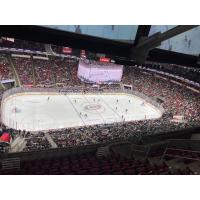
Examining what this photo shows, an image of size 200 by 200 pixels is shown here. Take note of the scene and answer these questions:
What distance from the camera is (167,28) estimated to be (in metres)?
3.73

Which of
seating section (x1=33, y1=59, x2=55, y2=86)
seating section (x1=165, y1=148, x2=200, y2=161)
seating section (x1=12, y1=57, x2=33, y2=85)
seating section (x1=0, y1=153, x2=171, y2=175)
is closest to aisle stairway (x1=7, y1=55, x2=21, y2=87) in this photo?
seating section (x1=12, y1=57, x2=33, y2=85)

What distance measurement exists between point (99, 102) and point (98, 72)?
5.48 meters

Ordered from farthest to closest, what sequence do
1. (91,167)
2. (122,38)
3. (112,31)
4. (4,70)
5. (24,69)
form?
(24,69)
(4,70)
(91,167)
(122,38)
(112,31)

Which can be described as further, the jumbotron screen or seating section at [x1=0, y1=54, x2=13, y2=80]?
the jumbotron screen

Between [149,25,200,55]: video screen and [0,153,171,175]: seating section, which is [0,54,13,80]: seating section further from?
[149,25,200,55]: video screen

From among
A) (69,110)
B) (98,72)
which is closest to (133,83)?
(98,72)

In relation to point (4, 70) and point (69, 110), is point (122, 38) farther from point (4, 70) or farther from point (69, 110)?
point (4, 70)

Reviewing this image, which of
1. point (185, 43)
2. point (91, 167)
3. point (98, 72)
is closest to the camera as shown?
point (185, 43)

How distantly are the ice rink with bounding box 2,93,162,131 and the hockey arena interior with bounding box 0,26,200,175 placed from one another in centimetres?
8

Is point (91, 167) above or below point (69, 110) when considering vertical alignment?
above

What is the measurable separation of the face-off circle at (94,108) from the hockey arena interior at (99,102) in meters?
0.09

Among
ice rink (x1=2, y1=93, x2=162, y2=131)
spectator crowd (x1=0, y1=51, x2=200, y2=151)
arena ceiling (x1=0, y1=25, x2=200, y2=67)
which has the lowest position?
ice rink (x1=2, y1=93, x2=162, y2=131)

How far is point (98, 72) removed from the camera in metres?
33.9

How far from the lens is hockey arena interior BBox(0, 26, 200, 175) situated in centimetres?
445
